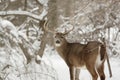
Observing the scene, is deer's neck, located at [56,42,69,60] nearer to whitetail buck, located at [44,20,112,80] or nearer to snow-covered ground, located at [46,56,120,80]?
whitetail buck, located at [44,20,112,80]

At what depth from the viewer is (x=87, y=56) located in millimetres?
9195

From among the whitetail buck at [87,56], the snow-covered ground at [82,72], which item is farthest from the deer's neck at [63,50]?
the snow-covered ground at [82,72]

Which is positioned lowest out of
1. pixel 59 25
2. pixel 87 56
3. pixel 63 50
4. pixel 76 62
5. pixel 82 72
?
pixel 82 72

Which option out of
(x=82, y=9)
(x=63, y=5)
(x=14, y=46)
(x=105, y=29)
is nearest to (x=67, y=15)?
(x=63, y=5)

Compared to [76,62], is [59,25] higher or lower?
higher

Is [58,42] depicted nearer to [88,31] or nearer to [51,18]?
[51,18]

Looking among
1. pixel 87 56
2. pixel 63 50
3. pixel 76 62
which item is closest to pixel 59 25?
pixel 63 50

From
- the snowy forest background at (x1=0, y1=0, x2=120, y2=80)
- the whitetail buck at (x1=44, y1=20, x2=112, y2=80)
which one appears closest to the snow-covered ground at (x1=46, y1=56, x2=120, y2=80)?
the snowy forest background at (x1=0, y1=0, x2=120, y2=80)

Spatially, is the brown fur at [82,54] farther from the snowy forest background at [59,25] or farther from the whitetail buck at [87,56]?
the snowy forest background at [59,25]

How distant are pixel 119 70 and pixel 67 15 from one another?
4.75 meters

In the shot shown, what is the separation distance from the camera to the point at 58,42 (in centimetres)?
1095

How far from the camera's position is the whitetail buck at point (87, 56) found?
9.01 metres

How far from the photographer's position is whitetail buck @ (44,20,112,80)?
29.6 ft

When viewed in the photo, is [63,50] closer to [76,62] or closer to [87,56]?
[76,62]
